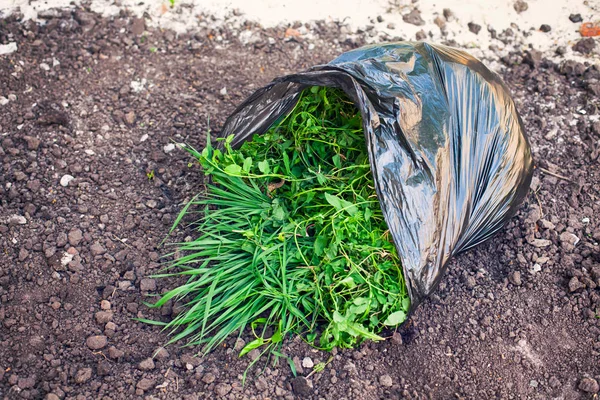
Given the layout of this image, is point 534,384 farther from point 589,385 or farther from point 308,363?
point 308,363

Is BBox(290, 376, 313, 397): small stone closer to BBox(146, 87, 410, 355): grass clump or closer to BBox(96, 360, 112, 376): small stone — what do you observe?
BBox(146, 87, 410, 355): grass clump

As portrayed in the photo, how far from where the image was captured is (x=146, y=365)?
82.6 inches

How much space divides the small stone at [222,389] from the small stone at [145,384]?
232 millimetres

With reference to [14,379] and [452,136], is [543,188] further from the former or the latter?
[14,379]

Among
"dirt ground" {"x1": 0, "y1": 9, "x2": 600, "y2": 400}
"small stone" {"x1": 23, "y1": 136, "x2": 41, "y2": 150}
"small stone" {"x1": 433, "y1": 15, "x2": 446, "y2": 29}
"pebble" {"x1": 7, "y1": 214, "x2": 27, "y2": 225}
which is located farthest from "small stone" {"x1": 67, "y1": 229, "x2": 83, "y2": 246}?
"small stone" {"x1": 433, "y1": 15, "x2": 446, "y2": 29}

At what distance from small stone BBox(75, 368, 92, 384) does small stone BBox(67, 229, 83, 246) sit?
1.94ft

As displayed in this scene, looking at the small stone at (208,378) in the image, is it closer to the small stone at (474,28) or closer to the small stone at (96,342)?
the small stone at (96,342)

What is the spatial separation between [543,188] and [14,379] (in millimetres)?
2311

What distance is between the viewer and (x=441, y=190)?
2.08 metres

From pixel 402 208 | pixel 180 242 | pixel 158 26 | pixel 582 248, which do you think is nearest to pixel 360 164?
pixel 402 208

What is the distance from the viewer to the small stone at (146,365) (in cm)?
210

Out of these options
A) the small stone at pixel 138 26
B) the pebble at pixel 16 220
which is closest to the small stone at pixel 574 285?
the pebble at pixel 16 220

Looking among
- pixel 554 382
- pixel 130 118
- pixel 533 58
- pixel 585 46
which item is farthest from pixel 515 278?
pixel 130 118

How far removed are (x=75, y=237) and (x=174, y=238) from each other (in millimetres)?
414
